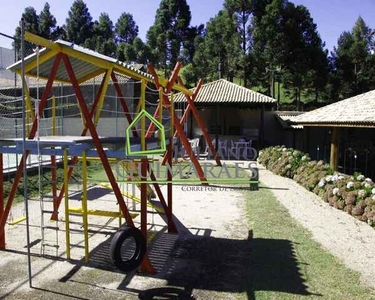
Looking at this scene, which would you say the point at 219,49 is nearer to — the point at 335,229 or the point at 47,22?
the point at 335,229

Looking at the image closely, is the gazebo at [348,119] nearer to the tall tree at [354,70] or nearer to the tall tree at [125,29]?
the tall tree at [354,70]

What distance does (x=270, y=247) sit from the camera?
623cm

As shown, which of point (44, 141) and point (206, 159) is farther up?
point (44, 141)

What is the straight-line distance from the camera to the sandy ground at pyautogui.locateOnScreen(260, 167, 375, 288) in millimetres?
5656

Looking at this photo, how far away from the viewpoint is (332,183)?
32.7 feet

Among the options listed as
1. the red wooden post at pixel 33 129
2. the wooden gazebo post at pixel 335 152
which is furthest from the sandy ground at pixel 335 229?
the red wooden post at pixel 33 129

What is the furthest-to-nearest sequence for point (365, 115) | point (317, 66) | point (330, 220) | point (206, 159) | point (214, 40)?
point (214, 40)
point (317, 66)
point (206, 159)
point (365, 115)
point (330, 220)

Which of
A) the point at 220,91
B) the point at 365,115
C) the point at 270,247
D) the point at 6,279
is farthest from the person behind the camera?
the point at 220,91

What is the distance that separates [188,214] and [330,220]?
312 centimetres

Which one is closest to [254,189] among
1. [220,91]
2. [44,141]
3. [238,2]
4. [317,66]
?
[44,141]

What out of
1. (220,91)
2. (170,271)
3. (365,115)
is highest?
(220,91)

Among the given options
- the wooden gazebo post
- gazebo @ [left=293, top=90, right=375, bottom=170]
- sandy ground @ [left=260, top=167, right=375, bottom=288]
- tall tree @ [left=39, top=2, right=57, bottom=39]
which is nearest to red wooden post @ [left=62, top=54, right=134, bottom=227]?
sandy ground @ [left=260, top=167, right=375, bottom=288]

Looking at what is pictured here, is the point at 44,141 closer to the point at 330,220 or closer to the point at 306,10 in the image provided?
the point at 330,220

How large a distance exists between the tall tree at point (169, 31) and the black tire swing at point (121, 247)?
4045cm
